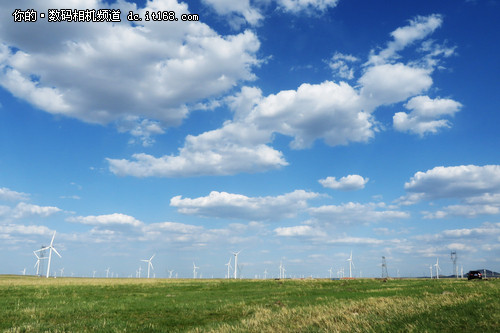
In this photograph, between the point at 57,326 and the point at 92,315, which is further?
the point at 92,315

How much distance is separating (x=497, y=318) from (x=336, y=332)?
716 centimetres

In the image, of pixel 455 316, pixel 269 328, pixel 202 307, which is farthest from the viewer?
pixel 202 307

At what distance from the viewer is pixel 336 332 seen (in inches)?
683

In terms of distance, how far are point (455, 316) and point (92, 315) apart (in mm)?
28854

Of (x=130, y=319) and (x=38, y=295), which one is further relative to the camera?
(x=38, y=295)

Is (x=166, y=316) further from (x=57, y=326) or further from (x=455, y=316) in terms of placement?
(x=455, y=316)

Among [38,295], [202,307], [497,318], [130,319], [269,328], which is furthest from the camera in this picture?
[38,295]

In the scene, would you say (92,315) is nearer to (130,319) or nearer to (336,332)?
(130,319)

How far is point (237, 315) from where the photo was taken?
106 feet

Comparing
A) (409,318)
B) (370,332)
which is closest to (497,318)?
(409,318)

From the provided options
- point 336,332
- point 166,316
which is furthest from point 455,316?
point 166,316

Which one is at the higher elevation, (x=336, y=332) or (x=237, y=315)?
(x=336, y=332)

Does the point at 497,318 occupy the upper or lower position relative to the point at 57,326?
upper

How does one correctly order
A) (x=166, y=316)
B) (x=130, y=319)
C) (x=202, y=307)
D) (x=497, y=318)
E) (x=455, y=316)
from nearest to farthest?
1. (x=497, y=318)
2. (x=455, y=316)
3. (x=130, y=319)
4. (x=166, y=316)
5. (x=202, y=307)
